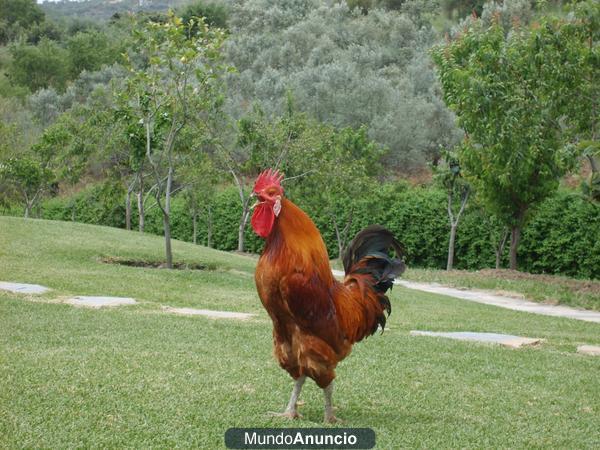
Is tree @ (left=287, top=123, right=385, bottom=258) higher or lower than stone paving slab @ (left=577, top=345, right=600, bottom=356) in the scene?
higher

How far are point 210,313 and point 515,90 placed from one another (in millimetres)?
10498

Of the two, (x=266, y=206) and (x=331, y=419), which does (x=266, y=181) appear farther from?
(x=331, y=419)

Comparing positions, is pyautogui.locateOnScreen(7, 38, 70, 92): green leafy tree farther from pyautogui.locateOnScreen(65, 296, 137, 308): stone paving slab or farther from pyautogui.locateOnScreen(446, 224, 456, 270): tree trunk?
pyautogui.locateOnScreen(65, 296, 137, 308): stone paving slab

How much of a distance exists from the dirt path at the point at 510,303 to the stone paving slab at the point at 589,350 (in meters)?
4.10

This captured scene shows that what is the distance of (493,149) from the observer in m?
18.7

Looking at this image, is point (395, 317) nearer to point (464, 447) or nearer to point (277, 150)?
point (464, 447)

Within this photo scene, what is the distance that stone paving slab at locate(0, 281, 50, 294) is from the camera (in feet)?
42.2

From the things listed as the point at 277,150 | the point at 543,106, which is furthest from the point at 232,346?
the point at 277,150

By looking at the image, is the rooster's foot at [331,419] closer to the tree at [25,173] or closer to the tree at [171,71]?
the tree at [171,71]

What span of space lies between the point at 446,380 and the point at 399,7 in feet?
193

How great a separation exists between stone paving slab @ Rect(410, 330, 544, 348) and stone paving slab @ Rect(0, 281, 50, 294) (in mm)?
6583

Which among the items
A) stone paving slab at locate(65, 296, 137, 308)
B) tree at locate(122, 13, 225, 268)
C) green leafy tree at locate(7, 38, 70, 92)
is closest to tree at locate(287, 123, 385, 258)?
tree at locate(122, 13, 225, 268)

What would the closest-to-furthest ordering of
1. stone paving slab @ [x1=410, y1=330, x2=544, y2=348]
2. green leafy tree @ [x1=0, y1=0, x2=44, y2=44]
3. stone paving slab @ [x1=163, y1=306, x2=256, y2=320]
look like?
stone paving slab @ [x1=410, y1=330, x2=544, y2=348], stone paving slab @ [x1=163, y1=306, x2=256, y2=320], green leafy tree @ [x1=0, y1=0, x2=44, y2=44]

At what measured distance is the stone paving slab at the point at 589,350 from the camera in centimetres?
1023
